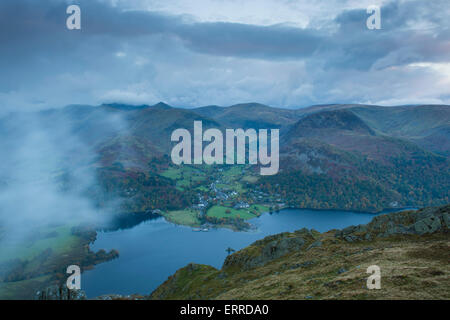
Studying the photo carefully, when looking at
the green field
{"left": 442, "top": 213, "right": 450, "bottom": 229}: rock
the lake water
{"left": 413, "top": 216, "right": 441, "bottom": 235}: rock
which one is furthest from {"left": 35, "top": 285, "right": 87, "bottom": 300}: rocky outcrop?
the green field

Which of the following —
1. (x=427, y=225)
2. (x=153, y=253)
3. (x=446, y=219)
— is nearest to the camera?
(x=446, y=219)

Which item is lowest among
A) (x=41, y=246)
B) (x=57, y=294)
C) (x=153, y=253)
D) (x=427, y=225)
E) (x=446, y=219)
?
(x=153, y=253)

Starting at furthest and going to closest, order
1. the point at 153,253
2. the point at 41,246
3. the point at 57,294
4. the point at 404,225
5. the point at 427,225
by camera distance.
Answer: the point at 41,246 < the point at 153,253 < the point at 57,294 < the point at 404,225 < the point at 427,225

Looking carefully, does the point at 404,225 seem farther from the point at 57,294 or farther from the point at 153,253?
the point at 153,253

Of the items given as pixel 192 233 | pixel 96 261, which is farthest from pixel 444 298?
pixel 192 233

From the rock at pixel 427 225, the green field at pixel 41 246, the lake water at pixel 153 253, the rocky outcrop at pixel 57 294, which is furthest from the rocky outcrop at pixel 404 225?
the green field at pixel 41 246

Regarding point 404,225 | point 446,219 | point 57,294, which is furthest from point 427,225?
point 57,294
